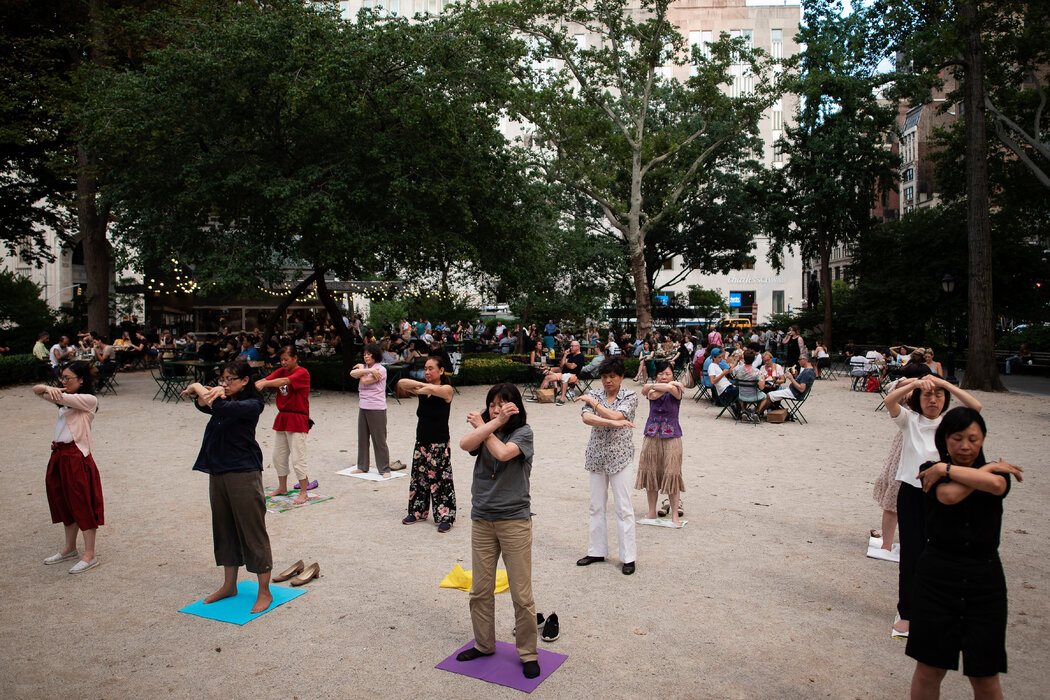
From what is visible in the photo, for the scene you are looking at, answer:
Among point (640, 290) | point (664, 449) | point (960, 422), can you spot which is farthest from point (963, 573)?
point (640, 290)

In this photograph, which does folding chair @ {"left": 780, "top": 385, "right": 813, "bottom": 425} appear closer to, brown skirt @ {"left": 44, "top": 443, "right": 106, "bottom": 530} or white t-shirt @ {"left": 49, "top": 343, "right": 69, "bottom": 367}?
brown skirt @ {"left": 44, "top": 443, "right": 106, "bottom": 530}

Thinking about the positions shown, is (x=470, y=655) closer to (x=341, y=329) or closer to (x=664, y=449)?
(x=664, y=449)

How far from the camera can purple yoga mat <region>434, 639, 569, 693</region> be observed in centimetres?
404

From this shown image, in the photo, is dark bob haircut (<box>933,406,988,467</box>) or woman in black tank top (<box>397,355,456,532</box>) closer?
dark bob haircut (<box>933,406,988,467</box>)

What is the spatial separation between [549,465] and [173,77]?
12.3 m

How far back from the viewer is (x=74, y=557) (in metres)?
6.02

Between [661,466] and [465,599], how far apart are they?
255 centimetres

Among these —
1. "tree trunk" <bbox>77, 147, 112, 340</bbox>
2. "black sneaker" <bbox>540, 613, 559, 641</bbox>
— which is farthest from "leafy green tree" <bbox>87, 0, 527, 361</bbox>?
"black sneaker" <bbox>540, 613, 559, 641</bbox>

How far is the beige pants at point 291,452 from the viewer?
313 inches

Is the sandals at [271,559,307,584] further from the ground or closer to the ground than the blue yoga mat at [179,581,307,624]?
further from the ground

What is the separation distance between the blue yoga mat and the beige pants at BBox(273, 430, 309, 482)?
2565 millimetres

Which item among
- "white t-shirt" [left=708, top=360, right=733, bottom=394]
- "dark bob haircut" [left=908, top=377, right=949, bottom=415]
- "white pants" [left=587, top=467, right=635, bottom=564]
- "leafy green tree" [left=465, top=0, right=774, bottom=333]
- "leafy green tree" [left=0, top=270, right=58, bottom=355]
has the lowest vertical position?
"white pants" [left=587, top=467, right=635, bottom=564]

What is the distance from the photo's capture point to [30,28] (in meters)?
22.0

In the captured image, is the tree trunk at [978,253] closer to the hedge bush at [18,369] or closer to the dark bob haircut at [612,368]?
the dark bob haircut at [612,368]
